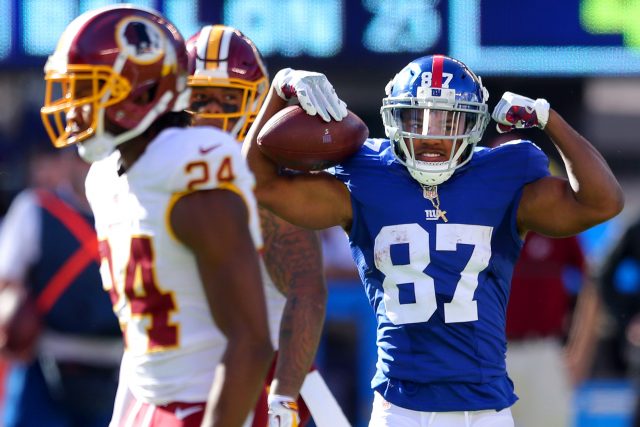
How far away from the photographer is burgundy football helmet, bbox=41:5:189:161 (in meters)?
2.81

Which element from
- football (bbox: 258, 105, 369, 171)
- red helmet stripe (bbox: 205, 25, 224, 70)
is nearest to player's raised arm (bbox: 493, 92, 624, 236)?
football (bbox: 258, 105, 369, 171)

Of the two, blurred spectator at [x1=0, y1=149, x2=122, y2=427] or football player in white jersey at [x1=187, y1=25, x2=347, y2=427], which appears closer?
football player in white jersey at [x1=187, y1=25, x2=347, y2=427]

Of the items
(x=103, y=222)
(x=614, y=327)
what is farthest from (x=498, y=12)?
(x=103, y=222)

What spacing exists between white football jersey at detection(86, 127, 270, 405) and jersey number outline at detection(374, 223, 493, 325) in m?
0.85

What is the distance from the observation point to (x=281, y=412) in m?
3.55

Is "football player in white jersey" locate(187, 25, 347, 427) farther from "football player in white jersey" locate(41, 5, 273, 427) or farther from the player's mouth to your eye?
"football player in white jersey" locate(41, 5, 273, 427)

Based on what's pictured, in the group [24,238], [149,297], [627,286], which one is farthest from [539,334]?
[149,297]

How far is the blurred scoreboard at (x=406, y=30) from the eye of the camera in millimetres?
6254

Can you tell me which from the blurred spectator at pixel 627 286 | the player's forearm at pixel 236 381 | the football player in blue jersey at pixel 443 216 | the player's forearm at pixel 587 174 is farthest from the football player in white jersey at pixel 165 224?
the blurred spectator at pixel 627 286

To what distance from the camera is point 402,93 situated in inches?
144

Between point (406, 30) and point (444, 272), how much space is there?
2906 millimetres

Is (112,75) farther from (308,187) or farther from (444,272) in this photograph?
(444,272)

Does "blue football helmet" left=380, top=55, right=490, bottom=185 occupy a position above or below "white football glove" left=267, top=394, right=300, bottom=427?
above

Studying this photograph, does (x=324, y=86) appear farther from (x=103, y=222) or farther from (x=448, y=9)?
(x=448, y=9)
